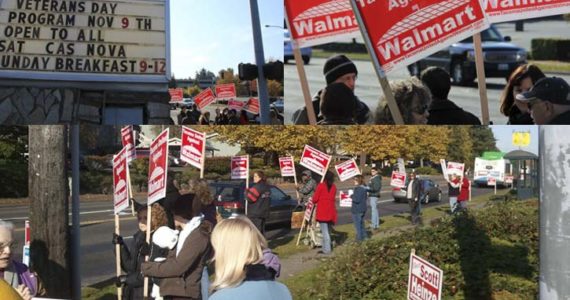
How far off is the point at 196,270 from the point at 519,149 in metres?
2.19

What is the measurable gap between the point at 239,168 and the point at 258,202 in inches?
10.4

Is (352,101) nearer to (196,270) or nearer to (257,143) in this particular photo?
(257,143)

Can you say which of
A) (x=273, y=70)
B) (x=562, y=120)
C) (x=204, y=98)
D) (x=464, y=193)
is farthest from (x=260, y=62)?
(x=562, y=120)

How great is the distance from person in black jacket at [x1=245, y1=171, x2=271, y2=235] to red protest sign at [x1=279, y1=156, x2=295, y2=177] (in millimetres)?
151

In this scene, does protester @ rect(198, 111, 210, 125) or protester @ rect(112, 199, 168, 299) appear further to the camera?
protester @ rect(198, 111, 210, 125)

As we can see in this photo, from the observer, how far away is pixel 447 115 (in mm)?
6203

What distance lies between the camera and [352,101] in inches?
237

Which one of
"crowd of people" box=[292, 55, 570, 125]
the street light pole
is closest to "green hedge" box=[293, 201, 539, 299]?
"crowd of people" box=[292, 55, 570, 125]

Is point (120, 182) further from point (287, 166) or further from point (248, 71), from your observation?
point (248, 71)

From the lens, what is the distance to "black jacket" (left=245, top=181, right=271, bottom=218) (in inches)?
224

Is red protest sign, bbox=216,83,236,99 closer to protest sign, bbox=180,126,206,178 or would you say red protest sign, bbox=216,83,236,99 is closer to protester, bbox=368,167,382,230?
protest sign, bbox=180,126,206,178

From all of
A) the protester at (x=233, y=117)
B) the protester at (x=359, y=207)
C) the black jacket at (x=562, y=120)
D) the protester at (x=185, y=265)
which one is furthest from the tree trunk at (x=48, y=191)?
the protester at (x=233, y=117)

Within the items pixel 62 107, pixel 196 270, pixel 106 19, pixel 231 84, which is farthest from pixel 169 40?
pixel 196 270

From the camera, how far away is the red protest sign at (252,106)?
39.9ft
